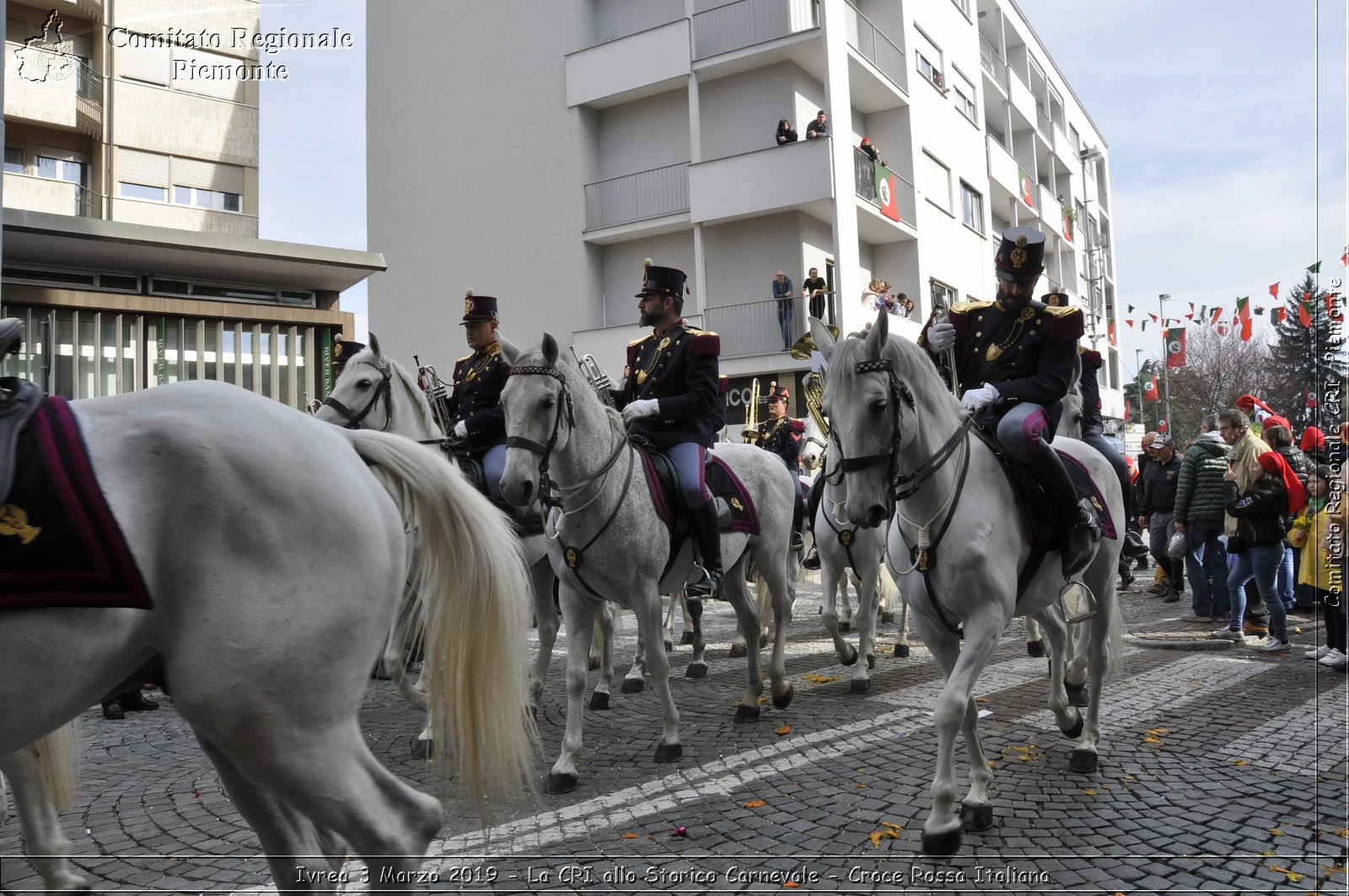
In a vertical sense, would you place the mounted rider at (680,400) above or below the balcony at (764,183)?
below

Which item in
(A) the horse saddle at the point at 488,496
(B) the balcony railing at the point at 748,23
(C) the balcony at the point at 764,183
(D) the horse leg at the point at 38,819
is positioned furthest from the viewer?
(B) the balcony railing at the point at 748,23

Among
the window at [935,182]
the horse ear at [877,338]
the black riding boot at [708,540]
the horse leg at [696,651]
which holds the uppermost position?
the window at [935,182]

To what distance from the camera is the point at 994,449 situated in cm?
450

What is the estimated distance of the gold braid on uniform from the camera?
188 inches

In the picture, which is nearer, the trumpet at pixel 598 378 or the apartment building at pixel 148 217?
the trumpet at pixel 598 378

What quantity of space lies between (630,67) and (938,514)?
20.9m

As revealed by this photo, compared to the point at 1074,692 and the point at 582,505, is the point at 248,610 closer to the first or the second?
the point at 582,505

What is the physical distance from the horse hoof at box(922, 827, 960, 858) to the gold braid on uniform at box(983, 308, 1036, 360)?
8.21ft

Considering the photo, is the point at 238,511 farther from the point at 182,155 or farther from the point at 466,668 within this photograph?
the point at 182,155

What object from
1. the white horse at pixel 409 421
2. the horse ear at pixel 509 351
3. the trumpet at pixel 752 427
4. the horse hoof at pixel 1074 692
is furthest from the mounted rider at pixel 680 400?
the trumpet at pixel 752 427

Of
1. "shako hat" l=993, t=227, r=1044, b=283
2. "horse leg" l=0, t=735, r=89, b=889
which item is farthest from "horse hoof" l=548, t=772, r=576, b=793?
"shako hat" l=993, t=227, r=1044, b=283

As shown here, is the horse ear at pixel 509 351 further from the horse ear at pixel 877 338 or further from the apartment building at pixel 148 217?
the apartment building at pixel 148 217

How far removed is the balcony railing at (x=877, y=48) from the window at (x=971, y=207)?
5.35 metres

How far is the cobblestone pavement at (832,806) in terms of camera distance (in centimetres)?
344
